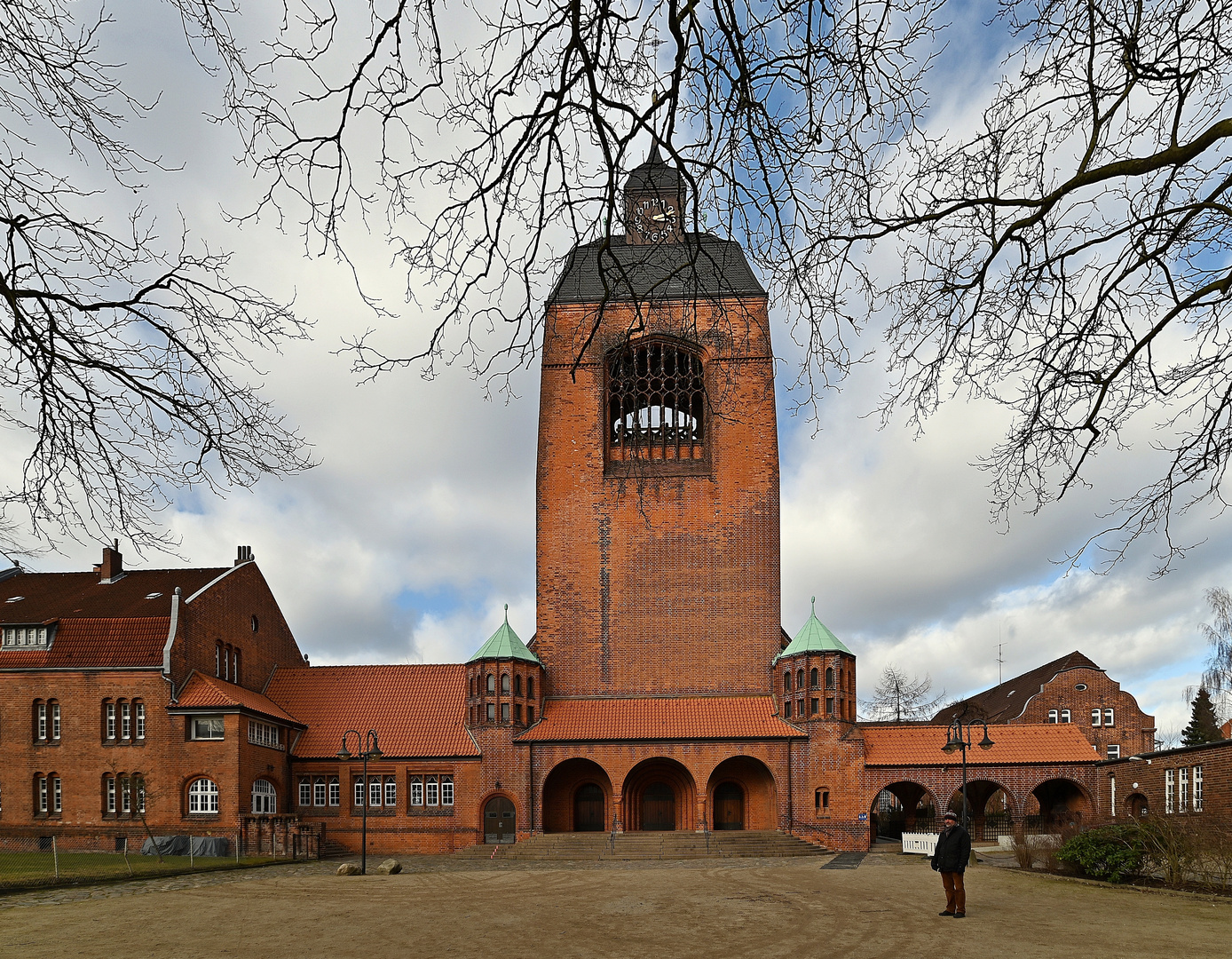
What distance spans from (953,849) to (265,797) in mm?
26855

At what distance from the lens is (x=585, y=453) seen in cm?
4025

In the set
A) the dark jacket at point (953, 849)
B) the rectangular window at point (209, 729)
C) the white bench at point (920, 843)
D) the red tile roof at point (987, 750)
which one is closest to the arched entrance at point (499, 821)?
the rectangular window at point (209, 729)

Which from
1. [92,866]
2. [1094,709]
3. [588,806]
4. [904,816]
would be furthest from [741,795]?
[1094,709]

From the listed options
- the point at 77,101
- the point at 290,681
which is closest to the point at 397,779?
the point at 290,681

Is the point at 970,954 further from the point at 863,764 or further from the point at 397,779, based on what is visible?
the point at 397,779

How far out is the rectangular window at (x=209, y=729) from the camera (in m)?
33.3

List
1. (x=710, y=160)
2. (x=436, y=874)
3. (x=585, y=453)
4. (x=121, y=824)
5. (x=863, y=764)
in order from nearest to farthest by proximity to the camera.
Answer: (x=710, y=160) < (x=436, y=874) < (x=121, y=824) < (x=863, y=764) < (x=585, y=453)

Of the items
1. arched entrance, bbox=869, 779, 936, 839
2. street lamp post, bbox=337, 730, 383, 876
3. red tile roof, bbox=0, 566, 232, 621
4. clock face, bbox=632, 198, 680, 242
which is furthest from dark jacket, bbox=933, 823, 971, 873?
red tile roof, bbox=0, 566, 232, 621

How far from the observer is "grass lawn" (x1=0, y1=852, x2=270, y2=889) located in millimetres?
22906

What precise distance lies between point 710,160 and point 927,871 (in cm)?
2448

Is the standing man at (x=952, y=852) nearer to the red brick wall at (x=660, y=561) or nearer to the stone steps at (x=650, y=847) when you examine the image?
the stone steps at (x=650, y=847)

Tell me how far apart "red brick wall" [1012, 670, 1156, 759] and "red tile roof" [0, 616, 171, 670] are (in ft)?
133

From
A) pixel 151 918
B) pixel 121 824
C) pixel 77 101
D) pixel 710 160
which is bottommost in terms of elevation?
pixel 121 824

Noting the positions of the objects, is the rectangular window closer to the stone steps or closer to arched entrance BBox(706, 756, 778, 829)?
the stone steps
